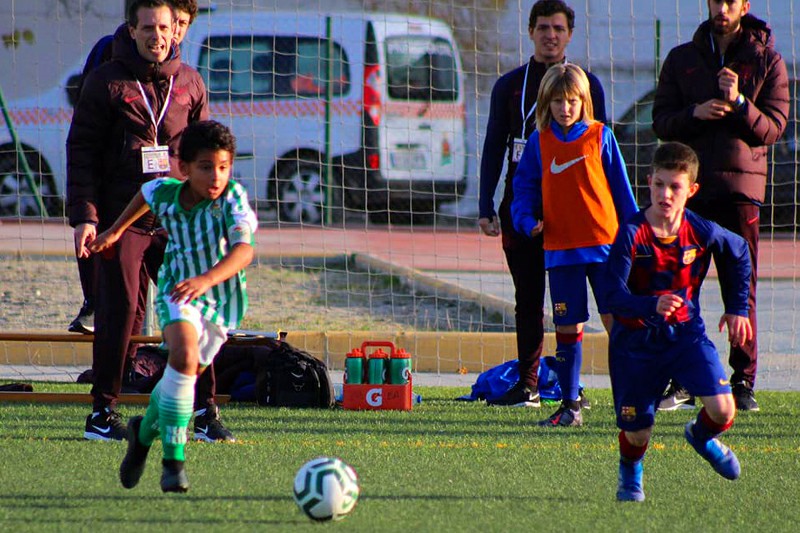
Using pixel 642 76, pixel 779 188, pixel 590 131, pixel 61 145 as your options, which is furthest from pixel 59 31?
pixel 590 131

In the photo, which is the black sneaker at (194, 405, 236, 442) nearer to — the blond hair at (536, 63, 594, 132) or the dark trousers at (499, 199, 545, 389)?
the dark trousers at (499, 199, 545, 389)

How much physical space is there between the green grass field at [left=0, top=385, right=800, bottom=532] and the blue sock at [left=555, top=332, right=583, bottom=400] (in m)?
0.22

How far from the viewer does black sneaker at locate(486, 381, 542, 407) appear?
743 cm

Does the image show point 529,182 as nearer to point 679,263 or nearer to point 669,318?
point 679,263

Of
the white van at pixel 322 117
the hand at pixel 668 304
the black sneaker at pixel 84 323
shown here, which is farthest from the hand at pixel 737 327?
the white van at pixel 322 117

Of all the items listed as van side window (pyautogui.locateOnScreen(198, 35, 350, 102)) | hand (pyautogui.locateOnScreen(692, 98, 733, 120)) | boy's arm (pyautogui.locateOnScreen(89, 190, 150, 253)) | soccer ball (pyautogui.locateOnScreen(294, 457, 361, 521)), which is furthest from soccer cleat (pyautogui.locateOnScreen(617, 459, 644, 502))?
van side window (pyautogui.locateOnScreen(198, 35, 350, 102))

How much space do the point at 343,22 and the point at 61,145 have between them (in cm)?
377

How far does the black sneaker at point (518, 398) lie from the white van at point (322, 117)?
A: 676 centimetres

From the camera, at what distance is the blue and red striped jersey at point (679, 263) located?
481 centimetres

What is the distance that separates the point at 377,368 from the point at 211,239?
244 centimetres

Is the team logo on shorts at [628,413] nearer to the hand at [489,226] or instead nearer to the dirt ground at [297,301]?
the hand at [489,226]

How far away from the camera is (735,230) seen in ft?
23.7

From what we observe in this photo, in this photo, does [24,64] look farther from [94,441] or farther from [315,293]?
[94,441]

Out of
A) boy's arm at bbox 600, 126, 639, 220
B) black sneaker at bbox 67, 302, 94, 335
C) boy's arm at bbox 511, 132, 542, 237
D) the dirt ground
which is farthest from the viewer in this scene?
the dirt ground
